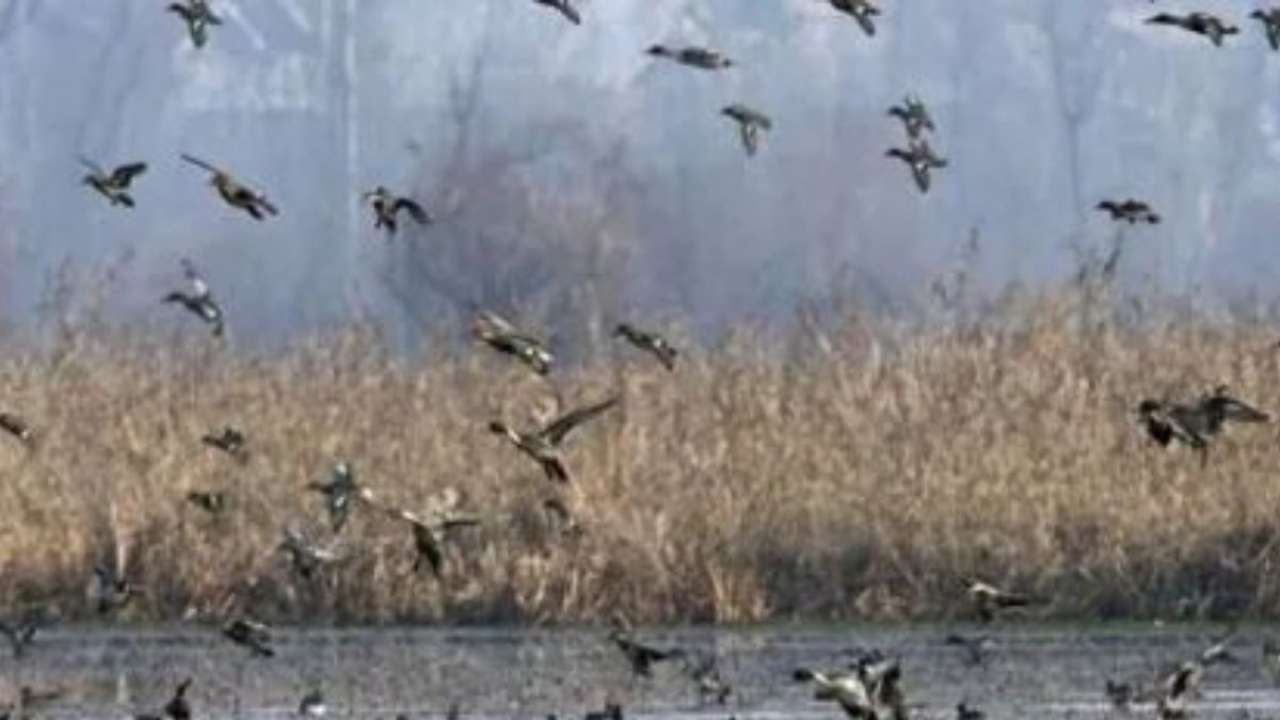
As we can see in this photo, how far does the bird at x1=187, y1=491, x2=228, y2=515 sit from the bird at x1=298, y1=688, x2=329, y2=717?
10.9 feet

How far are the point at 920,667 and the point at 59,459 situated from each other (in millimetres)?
5130

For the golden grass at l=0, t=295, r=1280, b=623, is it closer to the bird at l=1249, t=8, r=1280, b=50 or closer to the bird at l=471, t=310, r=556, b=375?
the bird at l=1249, t=8, r=1280, b=50

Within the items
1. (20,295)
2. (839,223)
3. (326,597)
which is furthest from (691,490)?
(839,223)

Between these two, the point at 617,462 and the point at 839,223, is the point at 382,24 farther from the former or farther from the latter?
the point at 617,462

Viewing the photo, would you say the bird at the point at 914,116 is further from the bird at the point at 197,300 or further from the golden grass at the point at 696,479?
the golden grass at the point at 696,479

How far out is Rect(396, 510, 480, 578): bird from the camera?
13.8 m

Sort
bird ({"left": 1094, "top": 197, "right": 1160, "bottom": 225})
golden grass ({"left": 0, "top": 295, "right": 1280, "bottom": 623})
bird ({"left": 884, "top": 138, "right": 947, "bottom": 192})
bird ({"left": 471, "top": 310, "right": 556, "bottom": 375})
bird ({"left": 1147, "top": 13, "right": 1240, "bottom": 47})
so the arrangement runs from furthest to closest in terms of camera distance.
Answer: golden grass ({"left": 0, "top": 295, "right": 1280, "bottom": 623}), bird ({"left": 884, "top": 138, "right": 947, "bottom": 192}), bird ({"left": 1094, "top": 197, "right": 1160, "bottom": 225}), bird ({"left": 1147, "top": 13, "right": 1240, "bottom": 47}), bird ({"left": 471, "top": 310, "right": 556, "bottom": 375})

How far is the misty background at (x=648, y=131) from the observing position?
230 feet

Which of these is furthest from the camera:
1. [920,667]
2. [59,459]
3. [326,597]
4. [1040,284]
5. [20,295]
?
[20,295]

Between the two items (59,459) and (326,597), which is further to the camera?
(59,459)

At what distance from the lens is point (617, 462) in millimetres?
20047

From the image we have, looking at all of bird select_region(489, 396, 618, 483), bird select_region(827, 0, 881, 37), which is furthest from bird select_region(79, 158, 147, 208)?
bird select_region(827, 0, 881, 37)

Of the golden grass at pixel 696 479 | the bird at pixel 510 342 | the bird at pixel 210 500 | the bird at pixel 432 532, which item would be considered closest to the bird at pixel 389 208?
the bird at pixel 510 342

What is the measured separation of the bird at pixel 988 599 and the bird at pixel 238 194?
11.5ft
